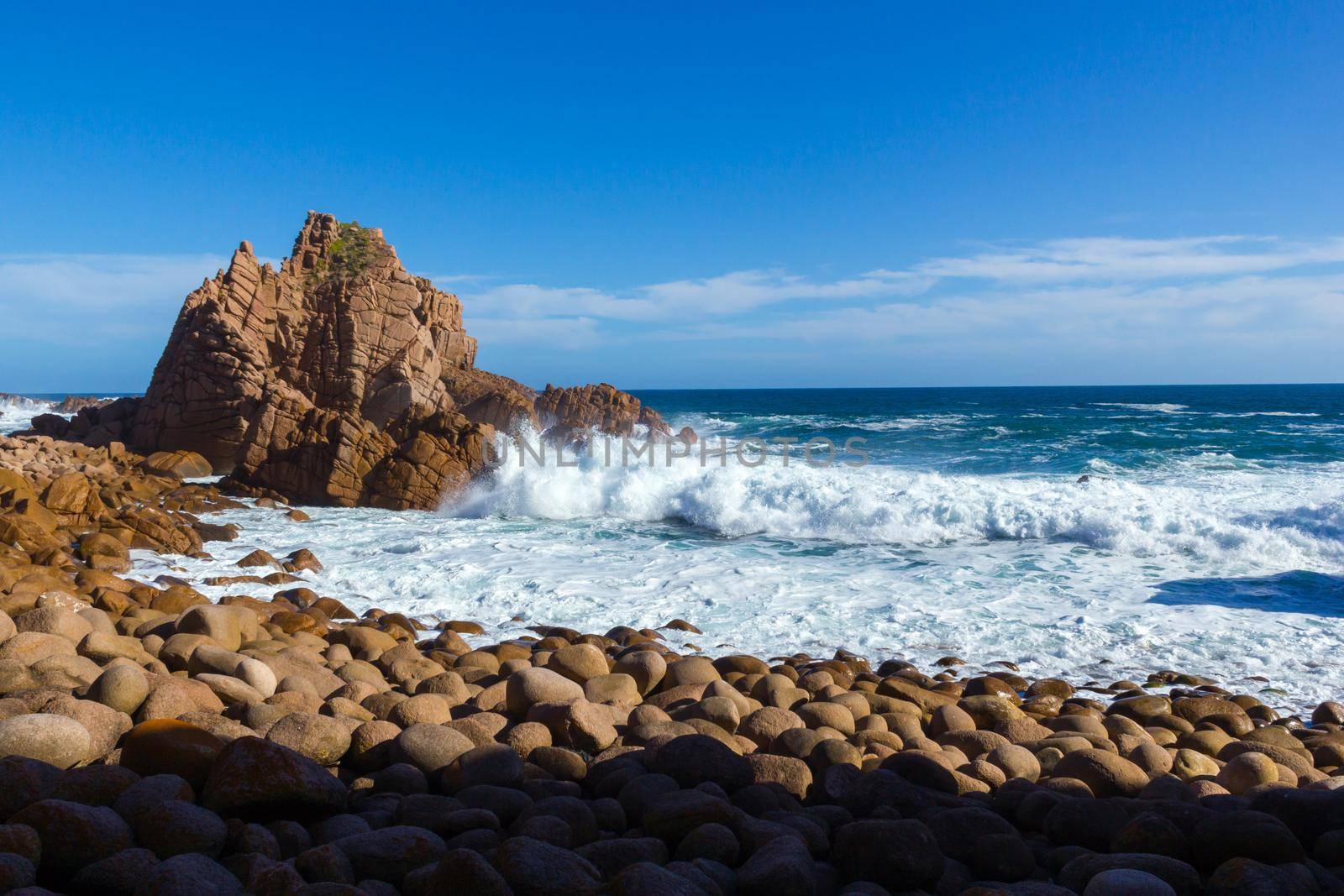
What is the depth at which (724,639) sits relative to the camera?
349 inches

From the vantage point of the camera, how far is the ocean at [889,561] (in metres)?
8.91

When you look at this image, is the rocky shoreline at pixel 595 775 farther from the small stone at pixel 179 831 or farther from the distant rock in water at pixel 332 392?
the distant rock in water at pixel 332 392

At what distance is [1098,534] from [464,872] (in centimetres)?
1361

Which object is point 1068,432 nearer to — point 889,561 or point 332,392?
point 889,561

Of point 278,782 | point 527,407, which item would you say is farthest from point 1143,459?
point 278,782

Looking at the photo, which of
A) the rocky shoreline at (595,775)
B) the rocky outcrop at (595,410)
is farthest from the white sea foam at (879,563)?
the rocky outcrop at (595,410)

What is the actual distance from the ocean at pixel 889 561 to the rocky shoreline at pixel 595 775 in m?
1.69

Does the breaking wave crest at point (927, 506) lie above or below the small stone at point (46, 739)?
below

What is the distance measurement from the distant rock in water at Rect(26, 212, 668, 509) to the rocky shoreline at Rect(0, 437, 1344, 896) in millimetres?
12070

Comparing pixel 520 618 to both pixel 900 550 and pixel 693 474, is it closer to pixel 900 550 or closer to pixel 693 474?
pixel 900 550

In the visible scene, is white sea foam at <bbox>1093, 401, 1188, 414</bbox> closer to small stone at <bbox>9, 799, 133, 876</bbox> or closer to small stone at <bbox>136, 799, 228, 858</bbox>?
small stone at <bbox>136, 799, 228, 858</bbox>

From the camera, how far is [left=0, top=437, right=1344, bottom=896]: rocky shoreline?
3.13 m

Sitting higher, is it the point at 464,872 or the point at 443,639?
the point at 464,872

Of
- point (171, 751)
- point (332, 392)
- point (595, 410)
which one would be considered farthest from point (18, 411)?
point (171, 751)
